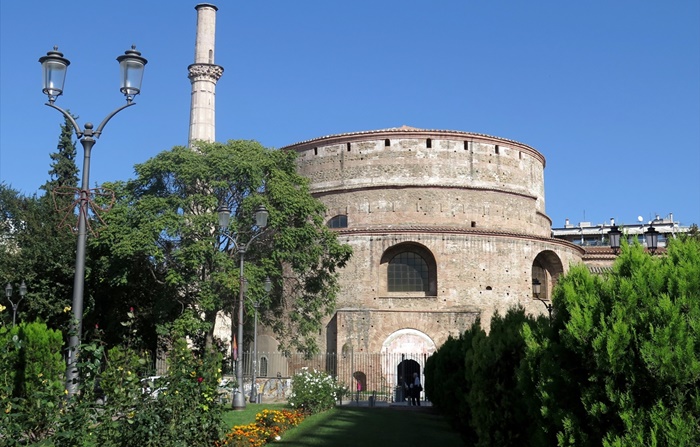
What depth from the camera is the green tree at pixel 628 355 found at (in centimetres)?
544

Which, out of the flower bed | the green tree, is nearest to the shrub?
the flower bed

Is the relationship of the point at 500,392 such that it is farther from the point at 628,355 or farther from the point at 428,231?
the point at 428,231

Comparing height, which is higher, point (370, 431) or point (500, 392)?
point (500, 392)

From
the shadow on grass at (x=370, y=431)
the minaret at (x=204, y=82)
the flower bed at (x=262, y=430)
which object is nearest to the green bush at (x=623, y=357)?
the flower bed at (x=262, y=430)

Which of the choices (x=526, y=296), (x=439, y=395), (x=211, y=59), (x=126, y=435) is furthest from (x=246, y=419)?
(x=211, y=59)

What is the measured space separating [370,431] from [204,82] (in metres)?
25.0

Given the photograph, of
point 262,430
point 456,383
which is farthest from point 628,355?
point 456,383

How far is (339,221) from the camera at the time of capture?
113ft

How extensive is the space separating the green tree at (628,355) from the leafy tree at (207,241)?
17.2 meters

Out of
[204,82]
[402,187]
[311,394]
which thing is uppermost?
[204,82]

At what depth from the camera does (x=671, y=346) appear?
5508 millimetres

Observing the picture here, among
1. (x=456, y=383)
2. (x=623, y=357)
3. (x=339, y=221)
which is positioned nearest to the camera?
(x=623, y=357)

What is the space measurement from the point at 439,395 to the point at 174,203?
1190cm

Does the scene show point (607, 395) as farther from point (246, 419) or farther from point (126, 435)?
point (246, 419)
